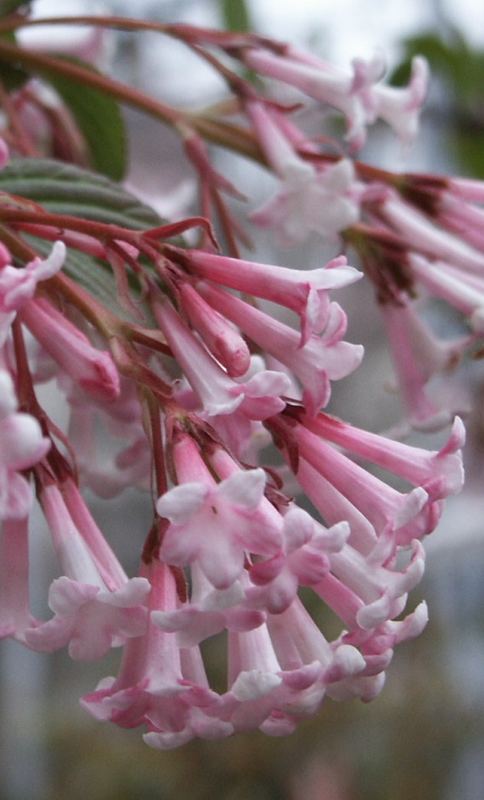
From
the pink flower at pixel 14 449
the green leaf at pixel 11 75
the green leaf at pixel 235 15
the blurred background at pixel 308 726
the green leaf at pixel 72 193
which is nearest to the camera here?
the pink flower at pixel 14 449

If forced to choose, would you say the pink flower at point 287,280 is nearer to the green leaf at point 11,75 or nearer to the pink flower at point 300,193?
the pink flower at point 300,193

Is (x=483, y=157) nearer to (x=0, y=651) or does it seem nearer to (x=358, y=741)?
(x=358, y=741)

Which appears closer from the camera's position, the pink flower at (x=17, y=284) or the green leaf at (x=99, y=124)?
the pink flower at (x=17, y=284)

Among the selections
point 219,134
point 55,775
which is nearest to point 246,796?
point 55,775

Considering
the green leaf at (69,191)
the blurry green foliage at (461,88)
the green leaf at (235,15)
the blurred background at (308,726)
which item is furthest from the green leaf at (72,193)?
the blurred background at (308,726)

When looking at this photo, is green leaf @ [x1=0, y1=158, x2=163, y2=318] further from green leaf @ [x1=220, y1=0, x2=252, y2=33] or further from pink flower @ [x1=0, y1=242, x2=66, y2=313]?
green leaf @ [x1=220, y1=0, x2=252, y2=33]

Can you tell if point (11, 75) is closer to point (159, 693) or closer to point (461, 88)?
point (159, 693)
